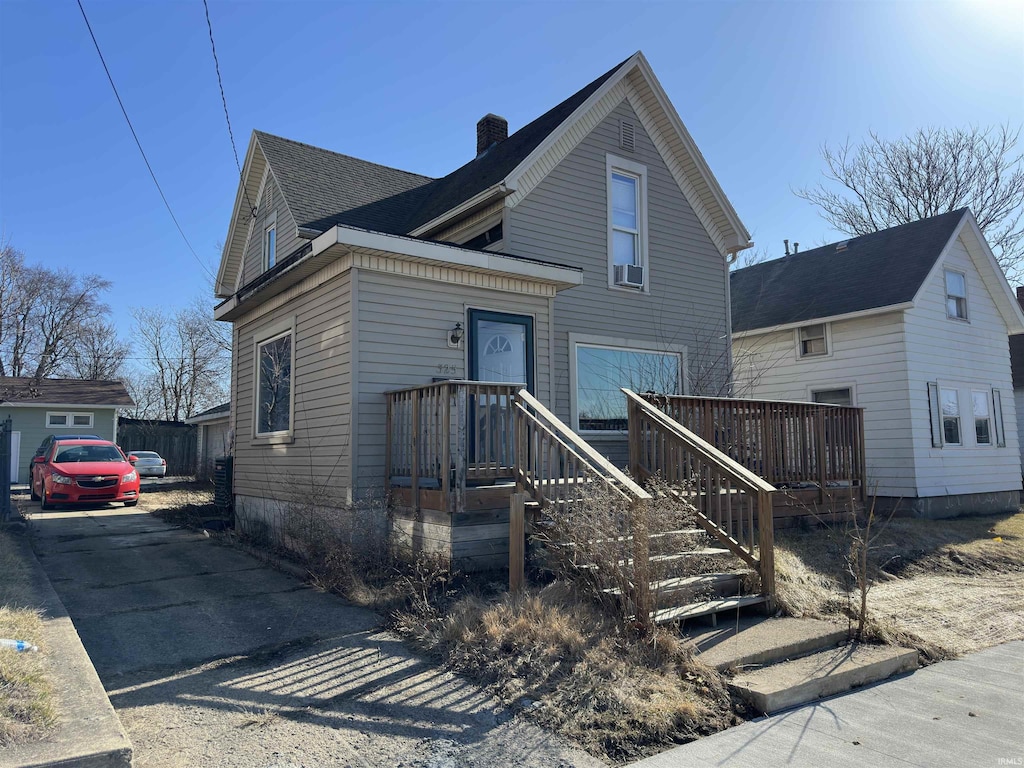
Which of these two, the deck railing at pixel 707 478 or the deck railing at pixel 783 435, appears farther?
the deck railing at pixel 783 435

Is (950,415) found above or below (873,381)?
below

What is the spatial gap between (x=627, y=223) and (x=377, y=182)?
17.4 feet

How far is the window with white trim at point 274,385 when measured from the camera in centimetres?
1027

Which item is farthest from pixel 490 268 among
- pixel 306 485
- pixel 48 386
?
pixel 48 386

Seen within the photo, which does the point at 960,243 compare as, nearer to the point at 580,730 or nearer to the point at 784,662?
the point at 784,662

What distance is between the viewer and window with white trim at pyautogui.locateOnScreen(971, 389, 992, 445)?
15.5 meters

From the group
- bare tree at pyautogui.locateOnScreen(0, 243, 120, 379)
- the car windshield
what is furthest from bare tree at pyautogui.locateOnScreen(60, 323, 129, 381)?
the car windshield

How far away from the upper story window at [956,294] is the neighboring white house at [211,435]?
2038cm

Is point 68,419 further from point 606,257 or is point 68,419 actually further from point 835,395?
point 835,395

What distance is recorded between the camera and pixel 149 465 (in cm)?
2941

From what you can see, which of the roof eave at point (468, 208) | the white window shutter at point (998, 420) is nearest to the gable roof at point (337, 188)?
the roof eave at point (468, 208)

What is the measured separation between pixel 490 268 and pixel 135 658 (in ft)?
18.8

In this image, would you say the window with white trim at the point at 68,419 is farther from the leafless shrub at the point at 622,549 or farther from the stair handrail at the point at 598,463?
the leafless shrub at the point at 622,549

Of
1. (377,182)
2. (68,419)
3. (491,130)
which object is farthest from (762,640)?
(68,419)
